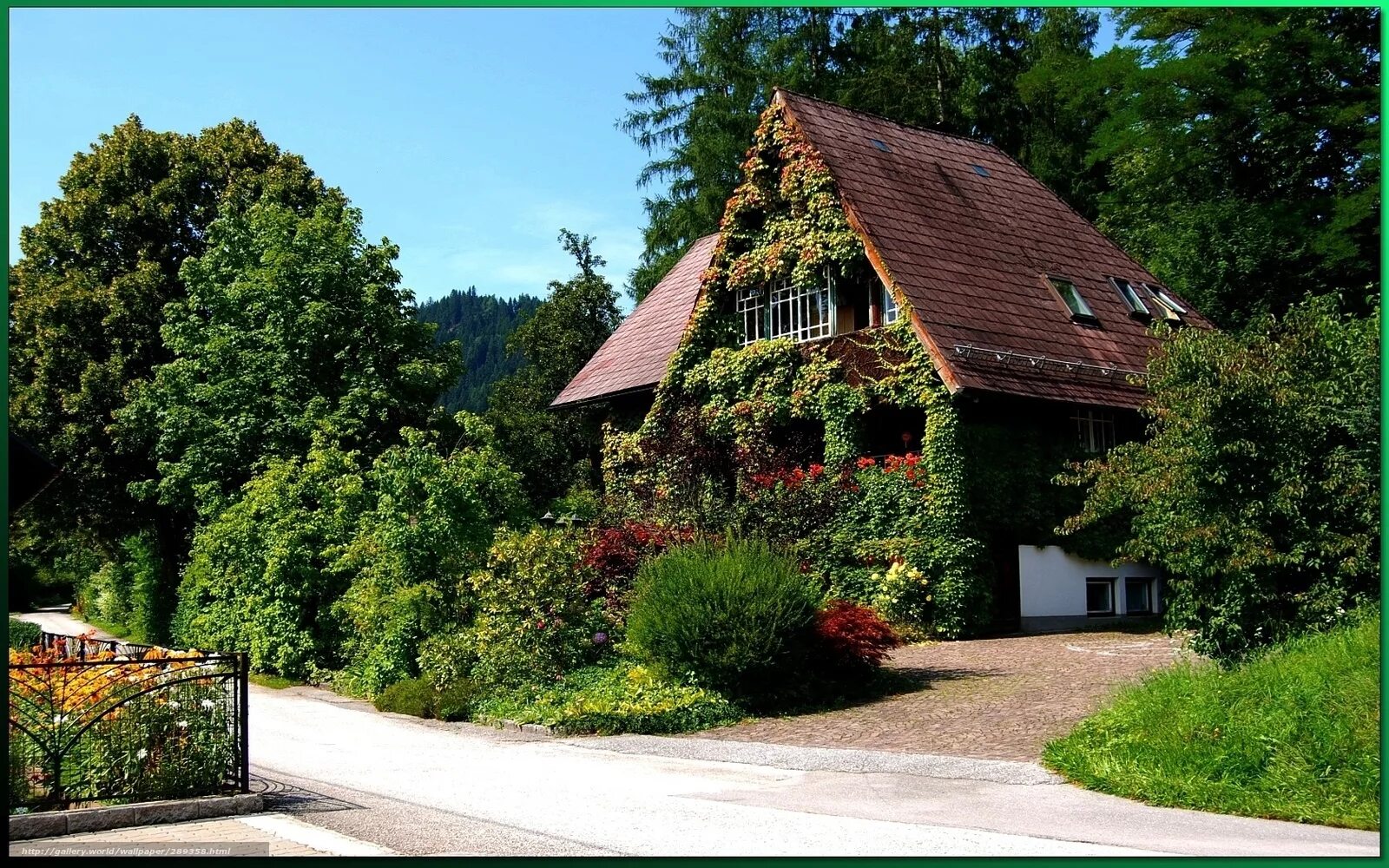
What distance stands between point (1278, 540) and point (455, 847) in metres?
8.68

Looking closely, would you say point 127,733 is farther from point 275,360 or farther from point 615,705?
point 275,360

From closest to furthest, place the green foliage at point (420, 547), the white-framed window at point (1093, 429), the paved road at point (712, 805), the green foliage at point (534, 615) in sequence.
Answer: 1. the paved road at point (712, 805)
2. the green foliage at point (534, 615)
3. the green foliage at point (420, 547)
4. the white-framed window at point (1093, 429)

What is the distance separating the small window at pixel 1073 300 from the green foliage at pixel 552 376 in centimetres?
2159

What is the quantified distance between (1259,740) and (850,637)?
6567 millimetres

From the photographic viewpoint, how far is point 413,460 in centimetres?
2031

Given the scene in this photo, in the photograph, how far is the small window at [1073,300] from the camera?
25812mm

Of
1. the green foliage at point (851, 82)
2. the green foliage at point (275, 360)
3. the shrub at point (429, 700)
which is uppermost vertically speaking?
the green foliage at point (851, 82)

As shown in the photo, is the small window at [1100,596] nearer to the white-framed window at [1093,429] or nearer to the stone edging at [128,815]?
the white-framed window at [1093,429]

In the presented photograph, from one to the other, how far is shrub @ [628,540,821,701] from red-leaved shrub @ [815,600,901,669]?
229 millimetres

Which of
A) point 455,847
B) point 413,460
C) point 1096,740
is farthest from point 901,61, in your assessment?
point 455,847

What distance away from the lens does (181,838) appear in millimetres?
9023

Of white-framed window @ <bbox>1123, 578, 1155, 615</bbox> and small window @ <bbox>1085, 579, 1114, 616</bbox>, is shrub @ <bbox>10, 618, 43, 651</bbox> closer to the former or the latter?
small window @ <bbox>1085, 579, 1114, 616</bbox>

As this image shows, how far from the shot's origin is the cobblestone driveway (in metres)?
12.8

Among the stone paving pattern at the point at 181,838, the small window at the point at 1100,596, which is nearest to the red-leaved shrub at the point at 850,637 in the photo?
the stone paving pattern at the point at 181,838
